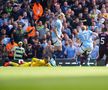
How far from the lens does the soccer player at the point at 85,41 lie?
16.8ft

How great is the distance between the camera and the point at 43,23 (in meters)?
5.36

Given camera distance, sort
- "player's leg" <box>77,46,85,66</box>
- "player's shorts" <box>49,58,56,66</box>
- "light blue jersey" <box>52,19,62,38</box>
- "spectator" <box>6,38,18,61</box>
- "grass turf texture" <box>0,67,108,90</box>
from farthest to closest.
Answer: "light blue jersey" <box>52,19,62,38</box>, "spectator" <box>6,38,18,61</box>, "player's leg" <box>77,46,85,66</box>, "player's shorts" <box>49,58,56,66</box>, "grass turf texture" <box>0,67,108,90</box>

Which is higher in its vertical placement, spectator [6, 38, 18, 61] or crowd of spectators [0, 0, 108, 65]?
crowd of spectators [0, 0, 108, 65]

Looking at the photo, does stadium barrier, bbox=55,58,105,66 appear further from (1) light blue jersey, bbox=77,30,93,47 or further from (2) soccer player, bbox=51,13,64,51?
(1) light blue jersey, bbox=77,30,93,47

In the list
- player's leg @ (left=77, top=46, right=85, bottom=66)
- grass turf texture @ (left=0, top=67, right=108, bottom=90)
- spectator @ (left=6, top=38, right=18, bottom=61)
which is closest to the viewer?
grass turf texture @ (left=0, top=67, right=108, bottom=90)

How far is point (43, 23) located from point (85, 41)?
854mm

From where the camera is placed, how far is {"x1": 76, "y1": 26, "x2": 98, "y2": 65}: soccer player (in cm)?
512

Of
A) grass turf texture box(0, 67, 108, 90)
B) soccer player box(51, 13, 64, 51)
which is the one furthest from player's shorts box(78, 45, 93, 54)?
grass turf texture box(0, 67, 108, 90)

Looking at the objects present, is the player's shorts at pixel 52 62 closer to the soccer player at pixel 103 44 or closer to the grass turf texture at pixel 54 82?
the soccer player at pixel 103 44

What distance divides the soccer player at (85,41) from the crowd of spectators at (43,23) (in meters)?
0.07

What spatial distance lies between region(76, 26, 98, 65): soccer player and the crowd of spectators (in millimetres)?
74

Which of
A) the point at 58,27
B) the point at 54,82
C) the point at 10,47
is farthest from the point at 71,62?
the point at 54,82

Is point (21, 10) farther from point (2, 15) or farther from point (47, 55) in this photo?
point (47, 55)

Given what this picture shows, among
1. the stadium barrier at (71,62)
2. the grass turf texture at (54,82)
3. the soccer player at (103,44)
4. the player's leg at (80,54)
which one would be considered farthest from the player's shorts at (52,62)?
the grass turf texture at (54,82)
